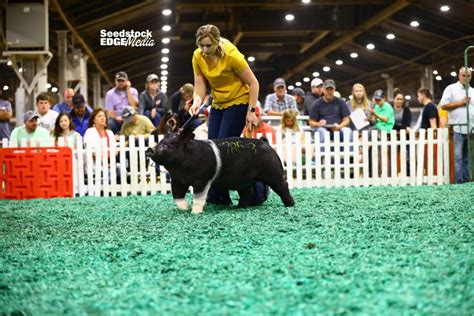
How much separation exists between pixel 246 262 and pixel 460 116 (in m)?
8.10

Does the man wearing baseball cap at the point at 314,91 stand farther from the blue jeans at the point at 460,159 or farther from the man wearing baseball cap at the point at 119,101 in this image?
the man wearing baseball cap at the point at 119,101

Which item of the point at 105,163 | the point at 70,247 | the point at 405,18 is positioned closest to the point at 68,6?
the point at 105,163

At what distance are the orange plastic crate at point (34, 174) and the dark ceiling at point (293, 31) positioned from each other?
507cm

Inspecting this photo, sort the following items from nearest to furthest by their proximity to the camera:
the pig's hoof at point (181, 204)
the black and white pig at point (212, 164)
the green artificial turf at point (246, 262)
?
the green artificial turf at point (246, 262) < the black and white pig at point (212, 164) < the pig's hoof at point (181, 204)

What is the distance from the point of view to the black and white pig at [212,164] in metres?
5.48

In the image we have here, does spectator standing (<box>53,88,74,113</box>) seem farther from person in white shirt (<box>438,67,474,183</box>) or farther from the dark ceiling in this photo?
person in white shirt (<box>438,67,474,183</box>)

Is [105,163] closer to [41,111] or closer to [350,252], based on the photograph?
[41,111]

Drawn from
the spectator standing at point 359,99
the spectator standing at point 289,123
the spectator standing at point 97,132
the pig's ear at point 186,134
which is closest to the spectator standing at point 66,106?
the spectator standing at point 97,132

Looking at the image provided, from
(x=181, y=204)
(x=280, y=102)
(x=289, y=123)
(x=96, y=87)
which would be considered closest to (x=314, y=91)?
(x=280, y=102)

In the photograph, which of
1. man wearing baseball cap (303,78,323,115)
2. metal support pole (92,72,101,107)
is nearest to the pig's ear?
man wearing baseball cap (303,78,323,115)

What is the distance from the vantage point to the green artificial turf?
2.49m

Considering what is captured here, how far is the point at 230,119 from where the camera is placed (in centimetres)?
605

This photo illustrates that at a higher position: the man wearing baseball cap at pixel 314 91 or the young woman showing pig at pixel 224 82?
the man wearing baseball cap at pixel 314 91

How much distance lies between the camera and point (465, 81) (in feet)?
33.8
